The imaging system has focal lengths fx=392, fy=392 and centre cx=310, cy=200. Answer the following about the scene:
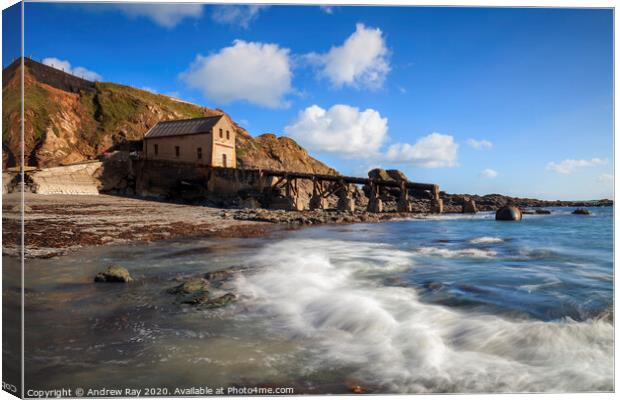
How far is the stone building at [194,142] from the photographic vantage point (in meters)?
32.1

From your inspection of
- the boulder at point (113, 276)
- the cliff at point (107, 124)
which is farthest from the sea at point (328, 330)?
the cliff at point (107, 124)

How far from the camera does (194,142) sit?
3238 cm

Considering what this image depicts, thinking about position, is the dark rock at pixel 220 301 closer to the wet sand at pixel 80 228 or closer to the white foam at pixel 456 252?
the wet sand at pixel 80 228

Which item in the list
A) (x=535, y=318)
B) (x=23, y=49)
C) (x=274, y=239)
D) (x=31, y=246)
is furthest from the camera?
(x=274, y=239)

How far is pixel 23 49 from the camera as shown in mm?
4055

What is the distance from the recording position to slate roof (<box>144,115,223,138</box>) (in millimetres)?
32469

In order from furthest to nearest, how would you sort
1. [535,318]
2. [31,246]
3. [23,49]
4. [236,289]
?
[31,246] → [236,289] → [535,318] → [23,49]

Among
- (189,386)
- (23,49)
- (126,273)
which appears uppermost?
(23,49)

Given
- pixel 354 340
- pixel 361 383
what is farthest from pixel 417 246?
pixel 361 383

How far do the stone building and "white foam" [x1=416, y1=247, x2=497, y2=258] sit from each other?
23790mm

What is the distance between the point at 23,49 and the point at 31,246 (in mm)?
6018

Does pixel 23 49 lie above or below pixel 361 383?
above

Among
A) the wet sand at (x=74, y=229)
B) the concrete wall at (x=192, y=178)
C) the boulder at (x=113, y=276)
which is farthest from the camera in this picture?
the concrete wall at (x=192, y=178)

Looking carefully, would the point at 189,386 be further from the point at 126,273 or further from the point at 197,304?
the point at 126,273
